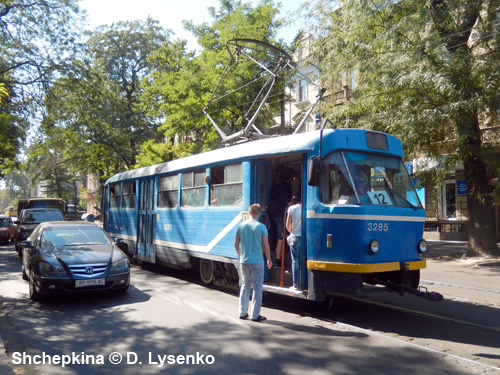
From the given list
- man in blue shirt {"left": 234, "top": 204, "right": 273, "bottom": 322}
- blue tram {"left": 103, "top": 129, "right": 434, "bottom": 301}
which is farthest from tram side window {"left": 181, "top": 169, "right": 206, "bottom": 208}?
man in blue shirt {"left": 234, "top": 204, "right": 273, "bottom": 322}

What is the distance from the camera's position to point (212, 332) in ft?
21.0

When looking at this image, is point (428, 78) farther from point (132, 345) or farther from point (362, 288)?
point (132, 345)

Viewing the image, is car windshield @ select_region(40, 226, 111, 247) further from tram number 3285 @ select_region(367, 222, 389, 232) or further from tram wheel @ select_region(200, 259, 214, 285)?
tram number 3285 @ select_region(367, 222, 389, 232)

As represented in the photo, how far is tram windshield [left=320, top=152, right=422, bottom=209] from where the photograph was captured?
23.0ft

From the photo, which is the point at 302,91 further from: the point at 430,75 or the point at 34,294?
the point at 34,294

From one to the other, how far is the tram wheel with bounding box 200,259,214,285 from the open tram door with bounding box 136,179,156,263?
2565mm

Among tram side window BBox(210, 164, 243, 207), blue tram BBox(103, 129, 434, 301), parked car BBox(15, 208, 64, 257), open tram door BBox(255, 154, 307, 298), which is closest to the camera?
blue tram BBox(103, 129, 434, 301)

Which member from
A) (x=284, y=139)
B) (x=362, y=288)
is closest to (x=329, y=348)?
(x=362, y=288)

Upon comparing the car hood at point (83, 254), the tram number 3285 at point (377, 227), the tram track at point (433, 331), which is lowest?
the tram track at point (433, 331)

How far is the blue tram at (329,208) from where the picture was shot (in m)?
6.80

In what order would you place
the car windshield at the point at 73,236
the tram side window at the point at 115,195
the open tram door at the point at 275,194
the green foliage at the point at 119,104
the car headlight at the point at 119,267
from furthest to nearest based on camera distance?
the green foliage at the point at 119,104 < the tram side window at the point at 115,195 < the car windshield at the point at 73,236 < the car headlight at the point at 119,267 < the open tram door at the point at 275,194

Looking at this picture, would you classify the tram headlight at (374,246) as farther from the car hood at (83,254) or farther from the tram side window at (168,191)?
the tram side window at (168,191)

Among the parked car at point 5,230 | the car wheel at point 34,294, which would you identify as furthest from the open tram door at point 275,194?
the parked car at point 5,230

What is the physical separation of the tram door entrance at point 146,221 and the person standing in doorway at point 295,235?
19.7 feet
